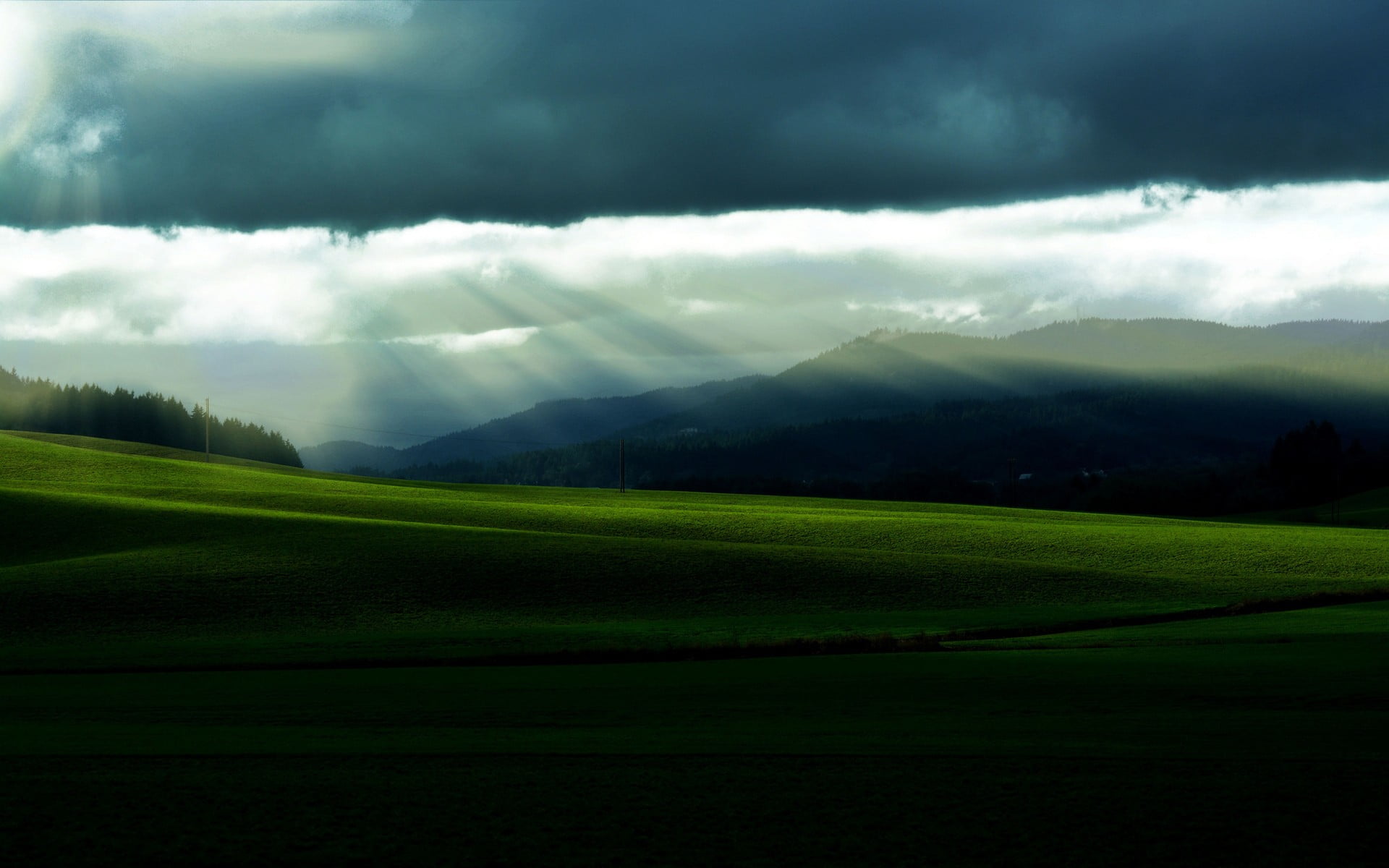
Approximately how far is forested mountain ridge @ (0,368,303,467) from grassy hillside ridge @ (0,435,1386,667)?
11591cm

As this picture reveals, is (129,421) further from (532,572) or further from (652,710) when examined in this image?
(652,710)

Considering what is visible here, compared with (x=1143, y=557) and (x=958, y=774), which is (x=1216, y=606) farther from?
(x=958, y=774)

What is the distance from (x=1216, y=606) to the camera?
117 feet

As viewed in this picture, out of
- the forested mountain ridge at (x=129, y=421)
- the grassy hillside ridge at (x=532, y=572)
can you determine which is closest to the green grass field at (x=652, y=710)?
the grassy hillside ridge at (x=532, y=572)

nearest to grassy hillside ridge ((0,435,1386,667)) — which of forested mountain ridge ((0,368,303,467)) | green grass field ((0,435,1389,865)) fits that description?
A: green grass field ((0,435,1389,865))

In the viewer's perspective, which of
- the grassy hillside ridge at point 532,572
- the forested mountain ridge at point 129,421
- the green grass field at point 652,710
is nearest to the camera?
the green grass field at point 652,710

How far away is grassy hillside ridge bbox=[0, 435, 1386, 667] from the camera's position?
30859 mm

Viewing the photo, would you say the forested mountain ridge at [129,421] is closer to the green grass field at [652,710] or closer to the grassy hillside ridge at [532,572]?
the grassy hillside ridge at [532,572]

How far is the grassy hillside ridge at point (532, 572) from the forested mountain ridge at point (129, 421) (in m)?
116

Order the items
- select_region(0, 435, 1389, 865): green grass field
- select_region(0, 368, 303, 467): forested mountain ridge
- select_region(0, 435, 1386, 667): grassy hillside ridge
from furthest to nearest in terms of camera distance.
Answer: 1. select_region(0, 368, 303, 467): forested mountain ridge
2. select_region(0, 435, 1386, 667): grassy hillside ridge
3. select_region(0, 435, 1389, 865): green grass field

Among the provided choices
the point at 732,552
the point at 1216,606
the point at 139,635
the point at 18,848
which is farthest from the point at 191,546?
the point at 18,848

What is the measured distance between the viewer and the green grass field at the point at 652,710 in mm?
8500

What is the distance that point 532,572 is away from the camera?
1576 inches

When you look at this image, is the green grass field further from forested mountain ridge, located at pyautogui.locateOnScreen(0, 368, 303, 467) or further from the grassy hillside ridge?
forested mountain ridge, located at pyautogui.locateOnScreen(0, 368, 303, 467)
